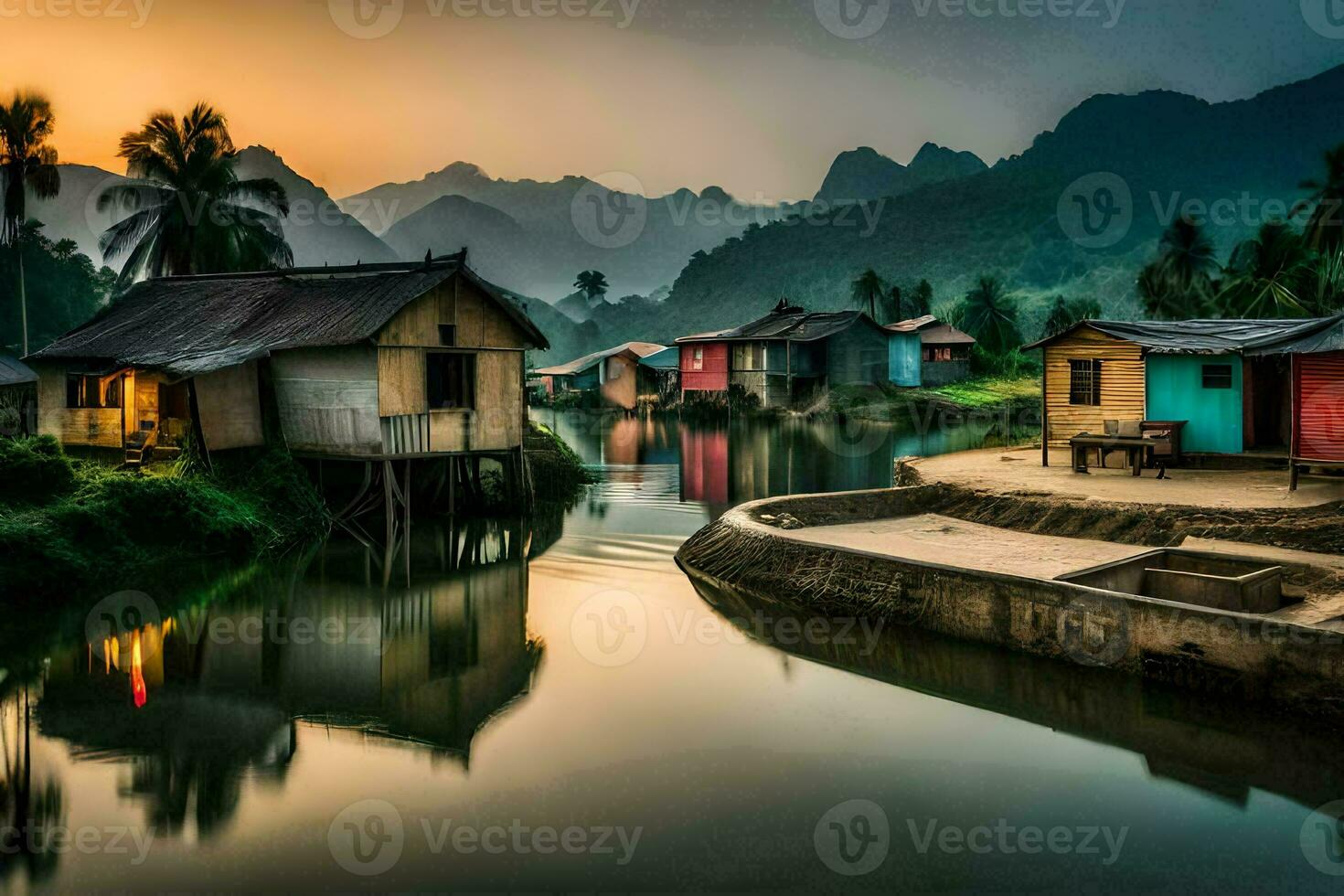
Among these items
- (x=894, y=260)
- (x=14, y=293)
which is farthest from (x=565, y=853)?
(x=894, y=260)

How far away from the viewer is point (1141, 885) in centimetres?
770

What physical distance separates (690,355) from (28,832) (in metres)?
53.1

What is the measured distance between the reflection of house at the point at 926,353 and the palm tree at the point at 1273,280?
54.2 ft

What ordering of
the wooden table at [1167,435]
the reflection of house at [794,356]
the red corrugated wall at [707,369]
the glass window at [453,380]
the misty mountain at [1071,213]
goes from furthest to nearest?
the misty mountain at [1071,213] < the red corrugated wall at [707,369] < the reflection of house at [794,356] < the glass window at [453,380] < the wooden table at [1167,435]

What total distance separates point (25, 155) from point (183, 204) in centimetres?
530

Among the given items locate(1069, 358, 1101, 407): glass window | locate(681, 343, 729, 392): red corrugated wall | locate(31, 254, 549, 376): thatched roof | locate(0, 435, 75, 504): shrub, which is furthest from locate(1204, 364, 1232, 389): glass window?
locate(681, 343, 729, 392): red corrugated wall

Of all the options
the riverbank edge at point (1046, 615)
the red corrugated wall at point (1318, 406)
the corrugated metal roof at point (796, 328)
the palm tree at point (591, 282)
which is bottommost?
the riverbank edge at point (1046, 615)

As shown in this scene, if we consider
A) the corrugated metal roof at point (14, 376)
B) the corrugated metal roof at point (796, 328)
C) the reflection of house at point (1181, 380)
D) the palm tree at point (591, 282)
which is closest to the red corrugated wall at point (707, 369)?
the corrugated metal roof at point (796, 328)

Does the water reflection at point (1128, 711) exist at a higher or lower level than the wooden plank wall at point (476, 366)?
lower

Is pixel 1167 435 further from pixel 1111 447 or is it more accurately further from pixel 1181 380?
pixel 1181 380

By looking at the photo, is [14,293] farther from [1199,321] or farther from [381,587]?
[1199,321]

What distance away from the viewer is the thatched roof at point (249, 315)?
69.5ft

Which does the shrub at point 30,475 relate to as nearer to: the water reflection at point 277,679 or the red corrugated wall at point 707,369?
the water reflection at point 277,679

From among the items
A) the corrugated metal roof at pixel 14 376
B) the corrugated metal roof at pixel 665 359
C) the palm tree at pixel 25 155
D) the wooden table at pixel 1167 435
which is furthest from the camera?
the corrugated metal roof at pixel 665 359
